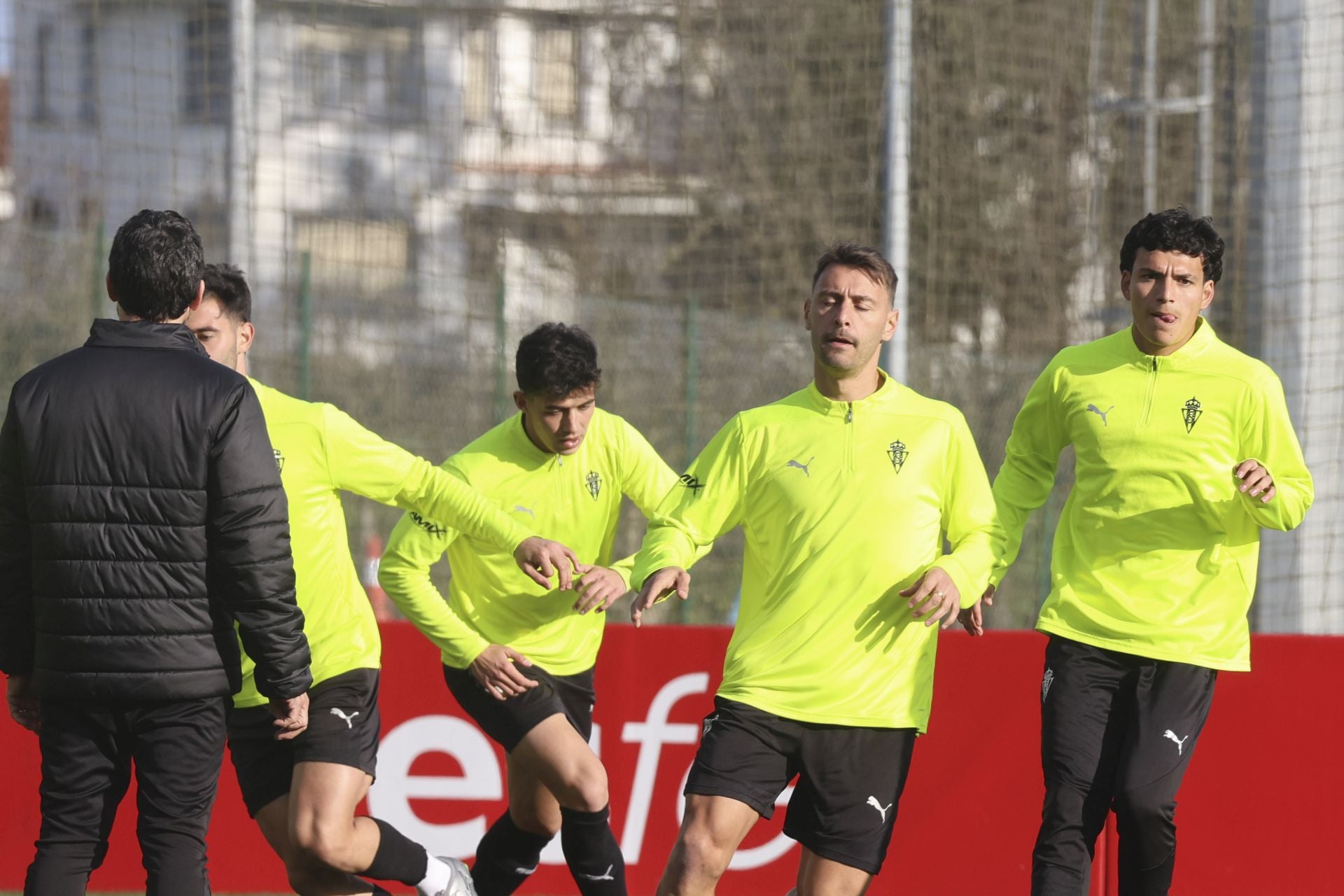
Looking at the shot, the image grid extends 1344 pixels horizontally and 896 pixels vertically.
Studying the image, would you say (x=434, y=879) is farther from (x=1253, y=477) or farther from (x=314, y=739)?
(x=1253, y=477)

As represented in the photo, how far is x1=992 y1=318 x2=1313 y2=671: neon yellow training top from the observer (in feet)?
16.4

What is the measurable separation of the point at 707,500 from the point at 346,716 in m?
1.39

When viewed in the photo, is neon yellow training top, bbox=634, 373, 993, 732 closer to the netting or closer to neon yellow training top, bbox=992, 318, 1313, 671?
neon yellow training top, bbox=992, 318, 1313, 671

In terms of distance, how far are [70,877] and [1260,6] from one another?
266 inches

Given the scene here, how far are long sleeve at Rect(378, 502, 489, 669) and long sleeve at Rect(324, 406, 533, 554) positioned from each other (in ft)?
0.57

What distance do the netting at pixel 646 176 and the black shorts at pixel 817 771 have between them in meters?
5.64

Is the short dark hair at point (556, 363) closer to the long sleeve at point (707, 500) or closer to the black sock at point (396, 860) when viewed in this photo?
the long sleeve at point (707, 500)

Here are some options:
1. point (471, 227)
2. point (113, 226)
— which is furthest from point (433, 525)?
point (113, 226)

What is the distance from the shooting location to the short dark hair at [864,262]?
4.70 metres

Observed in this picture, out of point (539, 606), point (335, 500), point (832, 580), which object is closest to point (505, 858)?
point (539, 606)

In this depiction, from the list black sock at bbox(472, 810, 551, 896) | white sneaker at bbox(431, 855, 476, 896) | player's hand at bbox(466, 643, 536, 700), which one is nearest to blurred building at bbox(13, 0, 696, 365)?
black sock at bbox(472, 810, 551, 896)

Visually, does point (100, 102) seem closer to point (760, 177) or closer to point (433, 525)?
point (760, 177)

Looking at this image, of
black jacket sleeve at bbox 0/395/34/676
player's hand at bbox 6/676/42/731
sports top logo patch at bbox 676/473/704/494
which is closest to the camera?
black jacket sleeve at bbox 0/395/34/676

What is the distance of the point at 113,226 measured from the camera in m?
13.4
